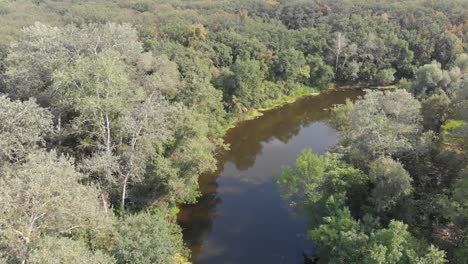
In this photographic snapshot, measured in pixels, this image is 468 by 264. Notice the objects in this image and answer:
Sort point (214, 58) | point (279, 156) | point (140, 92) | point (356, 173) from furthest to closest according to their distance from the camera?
point (214, 58) → point (279, 156) → point (140, 92) → point (356, 173)

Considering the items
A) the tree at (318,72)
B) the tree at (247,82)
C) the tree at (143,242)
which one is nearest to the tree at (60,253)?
the tree at (143,242)

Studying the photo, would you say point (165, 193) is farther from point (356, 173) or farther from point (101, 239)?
point (356, 173)

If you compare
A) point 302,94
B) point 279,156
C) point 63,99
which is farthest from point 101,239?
point 302,94

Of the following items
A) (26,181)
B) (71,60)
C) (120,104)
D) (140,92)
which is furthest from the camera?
(71,60)

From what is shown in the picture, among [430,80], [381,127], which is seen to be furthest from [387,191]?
[430,80]

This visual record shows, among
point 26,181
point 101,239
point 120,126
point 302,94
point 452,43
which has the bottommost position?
point 302,94

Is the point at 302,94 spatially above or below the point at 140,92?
below
